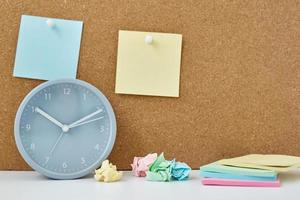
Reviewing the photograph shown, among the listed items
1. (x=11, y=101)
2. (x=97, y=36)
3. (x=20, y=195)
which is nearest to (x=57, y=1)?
(x=97, y=36)

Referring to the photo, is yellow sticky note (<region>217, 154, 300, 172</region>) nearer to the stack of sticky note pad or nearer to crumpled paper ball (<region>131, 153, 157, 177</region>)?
the stack of sticky note pad

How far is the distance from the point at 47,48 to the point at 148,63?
185mm

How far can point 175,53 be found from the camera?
30.7 inches

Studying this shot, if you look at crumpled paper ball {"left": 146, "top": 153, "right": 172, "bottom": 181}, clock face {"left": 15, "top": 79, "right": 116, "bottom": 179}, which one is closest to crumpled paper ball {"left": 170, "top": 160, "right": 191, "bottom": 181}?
crumpled paper ball {"left": 146, "top": 153, "right": 172, "bottom": 181}

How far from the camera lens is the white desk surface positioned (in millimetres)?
541

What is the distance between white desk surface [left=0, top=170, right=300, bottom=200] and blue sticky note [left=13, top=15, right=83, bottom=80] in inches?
7.4

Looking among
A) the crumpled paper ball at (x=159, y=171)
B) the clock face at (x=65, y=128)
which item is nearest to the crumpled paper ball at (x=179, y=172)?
the crumpled paper ball at (x=159, y=171)

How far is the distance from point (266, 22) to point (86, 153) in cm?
43

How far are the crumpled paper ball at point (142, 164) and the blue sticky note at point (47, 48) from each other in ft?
0.64

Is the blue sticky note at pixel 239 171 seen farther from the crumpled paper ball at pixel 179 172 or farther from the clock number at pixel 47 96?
the clock number at pixel 47 96

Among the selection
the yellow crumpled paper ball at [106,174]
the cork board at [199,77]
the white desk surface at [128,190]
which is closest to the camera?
the white desk surface at [128,190]

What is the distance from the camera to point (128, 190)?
1.91 feet

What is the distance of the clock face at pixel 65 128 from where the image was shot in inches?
26.4

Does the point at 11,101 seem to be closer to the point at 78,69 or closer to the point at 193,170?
the point at 78,69
